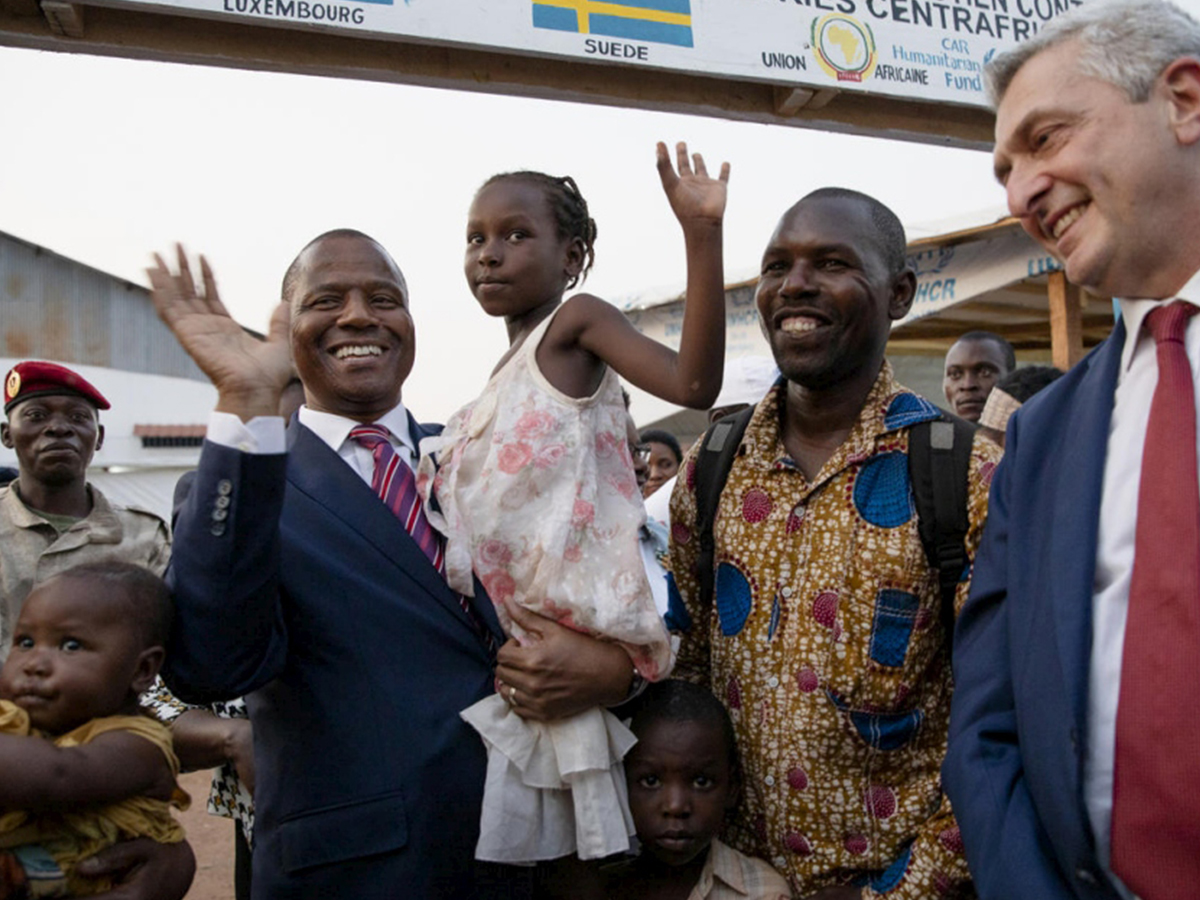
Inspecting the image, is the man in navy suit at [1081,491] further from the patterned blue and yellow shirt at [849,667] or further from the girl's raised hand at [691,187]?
the girl's raised hand at [691,187]

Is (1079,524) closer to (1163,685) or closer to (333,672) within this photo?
(1163,685)

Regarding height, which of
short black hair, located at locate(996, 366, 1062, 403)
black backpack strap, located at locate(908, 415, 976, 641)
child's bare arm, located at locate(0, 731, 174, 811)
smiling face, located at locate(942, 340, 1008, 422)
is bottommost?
child's bare arm, located at locate(0, 731, 174, 811)

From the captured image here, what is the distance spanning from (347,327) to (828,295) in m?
1.10

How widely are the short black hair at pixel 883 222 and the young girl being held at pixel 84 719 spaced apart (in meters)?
1.70

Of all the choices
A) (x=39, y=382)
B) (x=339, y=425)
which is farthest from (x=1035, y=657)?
(x=39, y=382)

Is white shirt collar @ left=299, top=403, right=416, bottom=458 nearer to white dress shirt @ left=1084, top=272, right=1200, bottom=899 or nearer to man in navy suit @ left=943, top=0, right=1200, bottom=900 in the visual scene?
man in navy suit @ left=943, top=0, right=1200, bottom=900

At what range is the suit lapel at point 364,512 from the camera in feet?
7.07

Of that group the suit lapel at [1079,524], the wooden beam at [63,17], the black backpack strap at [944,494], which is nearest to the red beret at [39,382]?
the wooden beam at [63,17]

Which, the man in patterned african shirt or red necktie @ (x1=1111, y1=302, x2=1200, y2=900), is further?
the man in patterned african shirt

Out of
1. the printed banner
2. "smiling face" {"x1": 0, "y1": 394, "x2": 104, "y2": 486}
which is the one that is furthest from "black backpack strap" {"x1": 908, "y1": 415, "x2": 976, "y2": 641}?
"smiling face" {"x1": 0, "y1": 394, "x2": 104, "y2": 486}

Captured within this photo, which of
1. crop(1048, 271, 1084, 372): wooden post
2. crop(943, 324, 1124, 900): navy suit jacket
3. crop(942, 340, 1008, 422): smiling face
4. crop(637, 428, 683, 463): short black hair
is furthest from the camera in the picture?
crop(1048, 271, 1084, 372): wooden post

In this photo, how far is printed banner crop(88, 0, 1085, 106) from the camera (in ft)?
14.6

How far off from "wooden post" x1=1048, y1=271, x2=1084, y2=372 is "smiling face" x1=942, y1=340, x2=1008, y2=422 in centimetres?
164

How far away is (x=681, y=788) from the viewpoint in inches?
92.2
